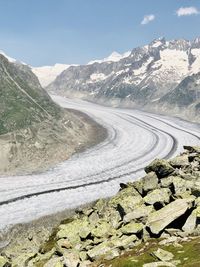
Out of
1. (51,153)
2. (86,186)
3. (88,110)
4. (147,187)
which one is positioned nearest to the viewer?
(147,187)

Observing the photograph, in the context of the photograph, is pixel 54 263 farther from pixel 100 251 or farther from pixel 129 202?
pixel 129 202

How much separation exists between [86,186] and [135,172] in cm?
1085

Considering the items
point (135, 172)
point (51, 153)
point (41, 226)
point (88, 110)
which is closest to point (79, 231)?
point (41, 226)

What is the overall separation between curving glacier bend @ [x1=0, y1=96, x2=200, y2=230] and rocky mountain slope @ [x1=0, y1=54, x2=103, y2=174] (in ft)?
14.6

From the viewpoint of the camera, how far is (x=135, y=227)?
33.9m

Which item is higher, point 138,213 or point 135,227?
point 138,213

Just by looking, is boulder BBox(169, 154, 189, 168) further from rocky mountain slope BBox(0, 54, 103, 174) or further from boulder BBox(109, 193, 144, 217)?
rocky mountain slope BBox(0, 54, 103, 174)

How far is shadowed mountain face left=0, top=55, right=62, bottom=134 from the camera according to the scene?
82.0 meters

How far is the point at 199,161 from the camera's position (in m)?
47.2

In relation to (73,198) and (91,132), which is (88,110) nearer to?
(91,132)

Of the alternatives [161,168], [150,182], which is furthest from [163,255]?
[161,168]

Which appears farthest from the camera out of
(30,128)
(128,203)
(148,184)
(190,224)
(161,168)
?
(30,128)

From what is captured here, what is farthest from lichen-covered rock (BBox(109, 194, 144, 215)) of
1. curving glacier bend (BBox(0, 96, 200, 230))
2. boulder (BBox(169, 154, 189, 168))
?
curving glacier bend (BBox(0, 96, 200, 230))

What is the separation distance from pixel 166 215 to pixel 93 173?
3402 cm
